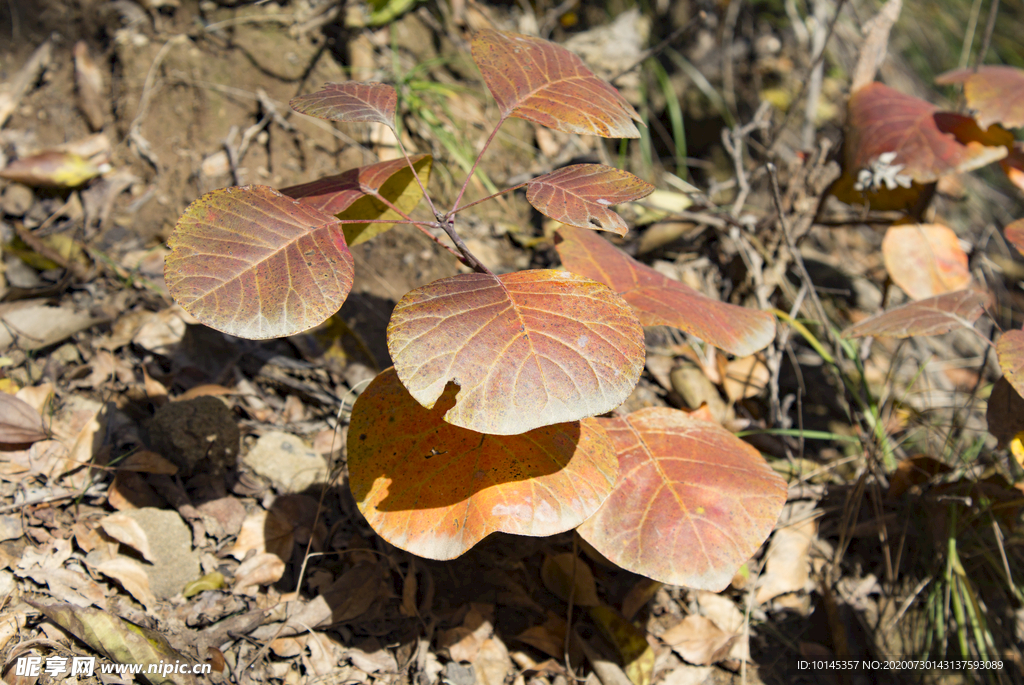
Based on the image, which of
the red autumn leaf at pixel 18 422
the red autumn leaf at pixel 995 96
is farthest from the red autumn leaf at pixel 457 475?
the red autumn leaf at pixel 995 96

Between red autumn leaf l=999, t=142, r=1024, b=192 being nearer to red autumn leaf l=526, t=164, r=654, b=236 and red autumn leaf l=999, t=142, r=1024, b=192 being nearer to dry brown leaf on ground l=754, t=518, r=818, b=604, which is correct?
dry brown leaf on ground l=754, t=518, r=818, b=604

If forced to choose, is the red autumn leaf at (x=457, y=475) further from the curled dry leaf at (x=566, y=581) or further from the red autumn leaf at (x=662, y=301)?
the curled dry leaf at (x=566, y=581)

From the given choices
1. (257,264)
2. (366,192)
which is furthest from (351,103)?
(257,264)

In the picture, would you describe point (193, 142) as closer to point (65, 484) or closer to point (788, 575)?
point (65, 484)

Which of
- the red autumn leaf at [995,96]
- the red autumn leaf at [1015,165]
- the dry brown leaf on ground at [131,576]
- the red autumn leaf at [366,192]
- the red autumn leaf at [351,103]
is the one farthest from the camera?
the red autumn leaf at [1015,165]

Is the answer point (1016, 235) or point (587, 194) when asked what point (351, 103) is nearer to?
point (587, 194)

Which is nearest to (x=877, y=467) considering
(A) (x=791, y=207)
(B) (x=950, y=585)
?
(B) (x=950, y=585)

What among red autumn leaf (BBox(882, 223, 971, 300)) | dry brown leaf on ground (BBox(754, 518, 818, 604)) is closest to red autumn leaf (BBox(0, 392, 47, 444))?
dry brown leaf on ground (BBox(754, 518, 818, 604))
